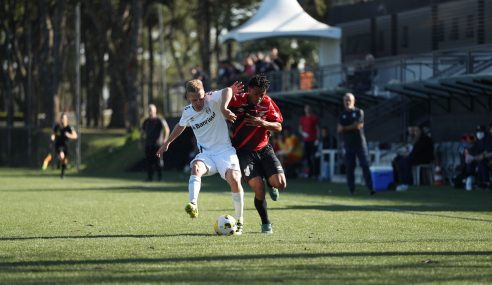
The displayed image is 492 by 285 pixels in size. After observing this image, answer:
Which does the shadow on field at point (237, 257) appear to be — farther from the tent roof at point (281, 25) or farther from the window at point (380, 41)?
the tent roof at point (281, 25)

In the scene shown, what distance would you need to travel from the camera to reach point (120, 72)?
54.2 metres

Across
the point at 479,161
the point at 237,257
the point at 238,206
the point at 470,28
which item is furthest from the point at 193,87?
the point at 470,28

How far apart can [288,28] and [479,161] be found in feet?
51.0

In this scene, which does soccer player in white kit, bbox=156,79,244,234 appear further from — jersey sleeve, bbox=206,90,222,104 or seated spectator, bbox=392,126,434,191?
seated spectator, bbox=392,126,434,191

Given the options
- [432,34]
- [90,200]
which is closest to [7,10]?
[432,34]

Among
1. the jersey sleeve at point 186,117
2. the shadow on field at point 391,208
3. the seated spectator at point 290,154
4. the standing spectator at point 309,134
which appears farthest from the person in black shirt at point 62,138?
the jersey sleeve at point 186,117

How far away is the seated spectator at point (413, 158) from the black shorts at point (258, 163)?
1427 cm

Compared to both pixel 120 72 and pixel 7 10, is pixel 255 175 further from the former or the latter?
pixel 7 10

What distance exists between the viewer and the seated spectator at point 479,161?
85.4 feet

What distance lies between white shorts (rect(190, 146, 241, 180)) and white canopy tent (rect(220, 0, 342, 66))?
2628cm

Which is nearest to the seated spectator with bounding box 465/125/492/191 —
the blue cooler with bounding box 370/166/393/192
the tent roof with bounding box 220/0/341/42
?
the blue cooler with bounding box 370/166/393/192

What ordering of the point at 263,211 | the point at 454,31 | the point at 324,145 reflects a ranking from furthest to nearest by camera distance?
the point at 324,145
the point at 454,31
the point at 263,211

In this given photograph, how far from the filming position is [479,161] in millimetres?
26047

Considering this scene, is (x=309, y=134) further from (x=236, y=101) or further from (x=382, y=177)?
(x=236, y=101)
